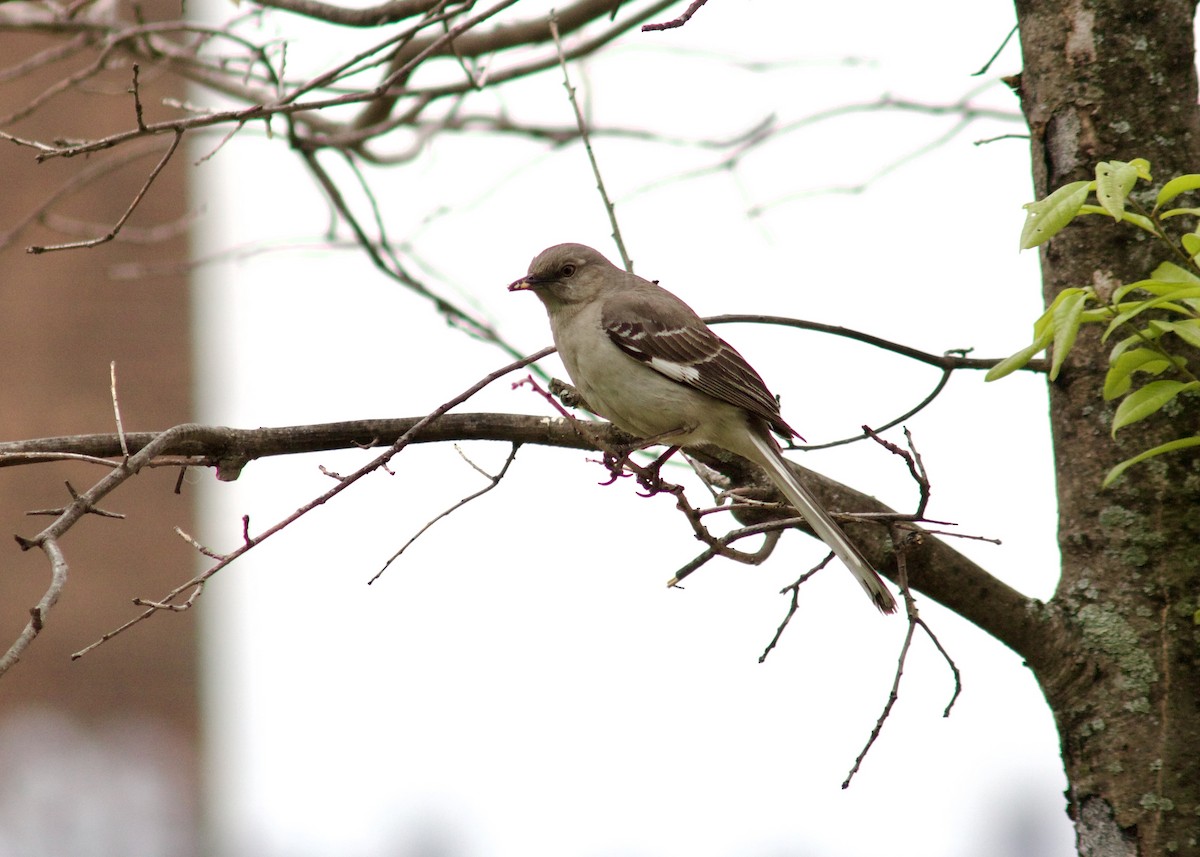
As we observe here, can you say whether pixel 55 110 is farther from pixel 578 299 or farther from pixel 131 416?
pixel 578 299

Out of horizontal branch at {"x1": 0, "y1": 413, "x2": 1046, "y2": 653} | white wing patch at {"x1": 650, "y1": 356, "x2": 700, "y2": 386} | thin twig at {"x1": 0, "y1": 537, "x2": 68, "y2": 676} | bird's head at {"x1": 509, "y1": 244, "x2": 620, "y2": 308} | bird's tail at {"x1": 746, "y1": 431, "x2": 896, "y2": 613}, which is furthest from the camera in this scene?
bird's head at {"x1": 509, "y1": 244, "x2": 620, "y2": 308}

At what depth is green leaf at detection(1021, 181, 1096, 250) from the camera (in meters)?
2.53

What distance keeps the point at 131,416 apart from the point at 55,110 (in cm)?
360

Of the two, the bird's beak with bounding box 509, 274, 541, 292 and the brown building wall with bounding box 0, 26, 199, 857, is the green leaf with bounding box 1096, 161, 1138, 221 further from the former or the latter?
the brown building wall with bounding box 0, 26, 199, 857

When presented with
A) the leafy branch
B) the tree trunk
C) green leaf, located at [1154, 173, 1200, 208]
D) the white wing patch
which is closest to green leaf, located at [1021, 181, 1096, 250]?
→ the leafy branch

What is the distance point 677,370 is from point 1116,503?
5.12ft

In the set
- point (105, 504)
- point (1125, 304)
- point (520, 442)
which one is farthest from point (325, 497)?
point (105, 504)

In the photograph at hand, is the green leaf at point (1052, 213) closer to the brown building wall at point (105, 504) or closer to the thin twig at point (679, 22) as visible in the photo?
the thin twig at point (679, 22)

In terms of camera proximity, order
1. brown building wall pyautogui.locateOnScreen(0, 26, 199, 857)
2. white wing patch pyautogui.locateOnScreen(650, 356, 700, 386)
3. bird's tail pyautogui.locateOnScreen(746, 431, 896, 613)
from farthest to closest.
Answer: brown building wall pyautogui.locateOnScreen(0, 26, 199, 857), white wing patch pyautogui.locateOnScreen(650, 356, 700, 386), bird's tail pyautogui.locateOnScreen(746, 431, 896, 613)

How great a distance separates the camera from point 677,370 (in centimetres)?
446

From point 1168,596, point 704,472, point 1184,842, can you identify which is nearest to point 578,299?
point 704,472

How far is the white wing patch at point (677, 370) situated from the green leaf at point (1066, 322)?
1868 millimetres

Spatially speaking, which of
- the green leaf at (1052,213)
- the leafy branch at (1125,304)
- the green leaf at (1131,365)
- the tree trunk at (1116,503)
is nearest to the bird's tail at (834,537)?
the tree trunk at (1116,503)

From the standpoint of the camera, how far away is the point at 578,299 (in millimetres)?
4973
